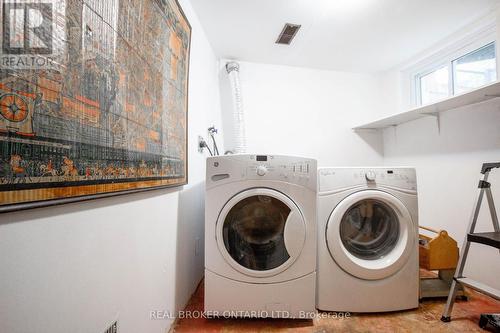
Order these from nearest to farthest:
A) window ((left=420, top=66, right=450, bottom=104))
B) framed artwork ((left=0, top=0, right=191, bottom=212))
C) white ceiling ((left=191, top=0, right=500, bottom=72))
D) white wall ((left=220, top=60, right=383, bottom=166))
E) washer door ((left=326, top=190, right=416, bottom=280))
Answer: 1. framed artwork ((left=0, top=0, right=191, bottom=212))
2. washer door ((left=326, top=190, right=416, bottom=280))
3. white ceiling ((left=191, top=0, right=500, bottom=72))
4. window ((left=420, top=66, right=450, bottom=104))
5. white wall ((left=220, top=60, right=383, bottom=166))

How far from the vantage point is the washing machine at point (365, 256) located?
1354 millimetres

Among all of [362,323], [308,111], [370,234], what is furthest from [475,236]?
[308,111]

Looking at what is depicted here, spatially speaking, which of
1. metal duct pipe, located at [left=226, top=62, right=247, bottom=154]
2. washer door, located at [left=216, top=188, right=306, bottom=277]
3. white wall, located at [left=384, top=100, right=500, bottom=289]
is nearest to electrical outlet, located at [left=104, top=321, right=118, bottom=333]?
washer door, located at [left=216, top=188, right=306, bottom=277]

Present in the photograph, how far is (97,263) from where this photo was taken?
2.30 ft

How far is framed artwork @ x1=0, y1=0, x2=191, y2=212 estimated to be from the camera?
44 cm

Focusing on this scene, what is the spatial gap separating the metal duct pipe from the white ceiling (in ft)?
0.53

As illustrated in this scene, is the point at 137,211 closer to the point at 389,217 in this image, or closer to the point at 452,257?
the point at 389,217

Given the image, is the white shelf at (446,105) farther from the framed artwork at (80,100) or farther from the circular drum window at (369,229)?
the framed artwork at (80,100)

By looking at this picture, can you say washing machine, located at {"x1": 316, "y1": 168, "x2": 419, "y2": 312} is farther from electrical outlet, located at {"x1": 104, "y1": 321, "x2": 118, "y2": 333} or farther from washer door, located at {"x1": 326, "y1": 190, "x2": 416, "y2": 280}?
electrical outlet, located at {"x1": 104, "y1": 321, "x2": 118, "y2": 333}

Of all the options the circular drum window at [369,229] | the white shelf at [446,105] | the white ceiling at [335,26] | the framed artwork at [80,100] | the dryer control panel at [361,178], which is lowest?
the circular drum window at [369,229]

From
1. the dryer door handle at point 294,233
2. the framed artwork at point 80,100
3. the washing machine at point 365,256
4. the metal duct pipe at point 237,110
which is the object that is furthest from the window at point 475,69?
the framed artwork at point 80,100

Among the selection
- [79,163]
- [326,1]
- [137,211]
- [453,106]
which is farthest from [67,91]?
[453,106]

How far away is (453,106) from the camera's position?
1.76m

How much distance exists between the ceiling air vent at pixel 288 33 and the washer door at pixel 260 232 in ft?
4.45
